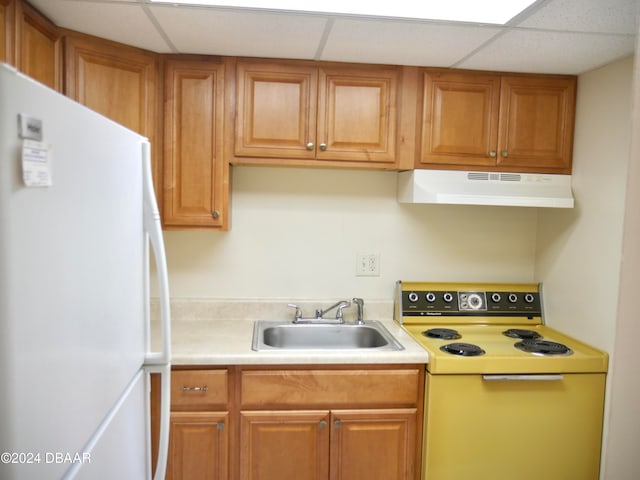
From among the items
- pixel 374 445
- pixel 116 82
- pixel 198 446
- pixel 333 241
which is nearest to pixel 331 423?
pixel 374 445

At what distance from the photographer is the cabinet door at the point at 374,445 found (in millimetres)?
1811

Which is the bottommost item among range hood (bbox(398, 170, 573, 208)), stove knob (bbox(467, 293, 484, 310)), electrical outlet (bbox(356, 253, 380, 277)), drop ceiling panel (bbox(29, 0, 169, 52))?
stove knob (bbox(467, 293, 484, 310))

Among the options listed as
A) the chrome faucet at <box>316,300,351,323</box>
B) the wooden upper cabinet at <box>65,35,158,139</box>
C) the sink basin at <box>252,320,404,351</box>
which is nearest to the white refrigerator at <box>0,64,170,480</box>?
the wooden upper cabinet at <box>65,35,158,139</box>

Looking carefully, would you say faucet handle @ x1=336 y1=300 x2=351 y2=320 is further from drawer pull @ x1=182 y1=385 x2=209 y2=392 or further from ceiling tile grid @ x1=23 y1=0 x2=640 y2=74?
ceiling tile grid @ x1=23 y1=0 x2=640 y2=74

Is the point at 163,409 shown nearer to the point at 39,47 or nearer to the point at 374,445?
the point at 374,445

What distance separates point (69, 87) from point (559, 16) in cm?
181

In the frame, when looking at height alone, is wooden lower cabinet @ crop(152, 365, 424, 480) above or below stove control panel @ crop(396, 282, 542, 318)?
below

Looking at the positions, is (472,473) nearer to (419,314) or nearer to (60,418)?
(419,314)

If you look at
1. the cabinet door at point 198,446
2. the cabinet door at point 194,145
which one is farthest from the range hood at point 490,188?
the cabinet door at point 198,446

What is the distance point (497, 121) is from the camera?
2055 mm

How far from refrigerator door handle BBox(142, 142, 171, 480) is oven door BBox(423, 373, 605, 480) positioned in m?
1.06

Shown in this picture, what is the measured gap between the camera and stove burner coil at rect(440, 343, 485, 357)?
1.83 metres

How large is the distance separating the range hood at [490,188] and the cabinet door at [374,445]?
3.17 ft

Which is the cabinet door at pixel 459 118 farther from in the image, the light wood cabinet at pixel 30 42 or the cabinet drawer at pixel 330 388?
the light wood cabinet at pixel 30 42
